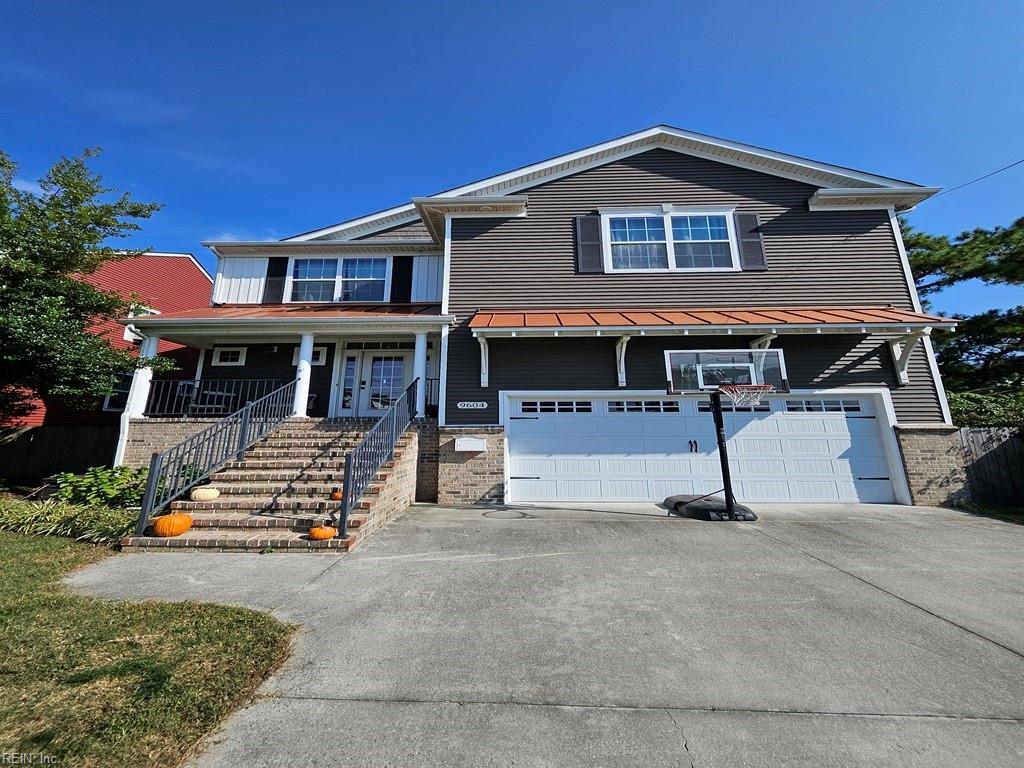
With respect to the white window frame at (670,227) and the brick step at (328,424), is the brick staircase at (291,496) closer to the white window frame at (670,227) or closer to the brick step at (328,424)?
the brick step at (328,424)

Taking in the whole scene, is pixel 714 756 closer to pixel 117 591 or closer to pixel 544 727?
pixel 544 727

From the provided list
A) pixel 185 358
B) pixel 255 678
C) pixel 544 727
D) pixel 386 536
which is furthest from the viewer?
pixel 185 358

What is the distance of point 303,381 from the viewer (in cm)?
903

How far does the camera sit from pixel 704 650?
280 cm

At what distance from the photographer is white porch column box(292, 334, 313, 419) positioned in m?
8.90

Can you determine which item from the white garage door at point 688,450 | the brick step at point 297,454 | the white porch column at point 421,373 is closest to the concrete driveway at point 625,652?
the brick step at point 297,454

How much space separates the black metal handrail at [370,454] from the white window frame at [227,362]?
17.7ft

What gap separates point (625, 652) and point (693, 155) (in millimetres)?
12041

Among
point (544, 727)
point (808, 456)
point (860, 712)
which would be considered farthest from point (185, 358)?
point (808, 456)

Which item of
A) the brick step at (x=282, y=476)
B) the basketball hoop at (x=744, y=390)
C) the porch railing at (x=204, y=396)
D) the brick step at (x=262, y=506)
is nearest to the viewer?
the brick step at (x=262, y=506)

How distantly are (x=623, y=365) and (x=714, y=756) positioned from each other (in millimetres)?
7581

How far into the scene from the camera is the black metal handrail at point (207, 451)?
5414mm

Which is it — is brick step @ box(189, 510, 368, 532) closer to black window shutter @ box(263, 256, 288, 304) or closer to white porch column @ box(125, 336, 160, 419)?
white porch column @ box(125, 336, 160, 419)

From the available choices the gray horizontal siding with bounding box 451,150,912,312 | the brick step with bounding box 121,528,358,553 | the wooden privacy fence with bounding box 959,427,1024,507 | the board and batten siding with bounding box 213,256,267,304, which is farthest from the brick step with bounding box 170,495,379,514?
the wooden privacy fence with bounding box 959,427,1024,507
